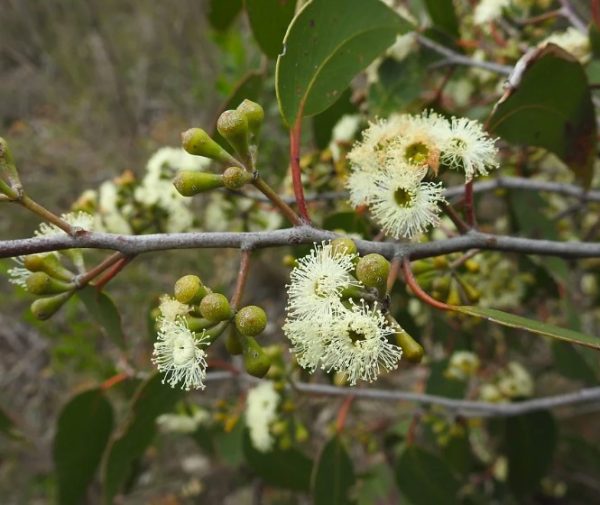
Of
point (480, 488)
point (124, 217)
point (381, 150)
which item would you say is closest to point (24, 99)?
point (124, 217)

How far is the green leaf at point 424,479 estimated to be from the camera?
163 centimetres

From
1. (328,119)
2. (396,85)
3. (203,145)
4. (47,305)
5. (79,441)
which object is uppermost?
(396,85)

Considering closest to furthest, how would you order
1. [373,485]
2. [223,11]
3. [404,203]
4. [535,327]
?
[535,327] < [404,203] < [223,11] < [373,485]

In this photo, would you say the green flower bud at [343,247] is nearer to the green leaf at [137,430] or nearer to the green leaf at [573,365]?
the green leaf at [137,430]

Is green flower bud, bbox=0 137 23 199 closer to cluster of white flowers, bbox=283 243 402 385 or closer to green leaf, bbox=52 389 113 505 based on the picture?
cluster of white flowers, bbox=283 243 402 385

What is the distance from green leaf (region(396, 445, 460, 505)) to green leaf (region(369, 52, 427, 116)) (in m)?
0.92

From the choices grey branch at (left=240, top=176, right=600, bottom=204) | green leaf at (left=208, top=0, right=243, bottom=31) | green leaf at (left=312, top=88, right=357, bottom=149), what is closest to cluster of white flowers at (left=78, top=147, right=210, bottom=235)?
grey branch at (left=240, top=176, right=600, bottom=204)

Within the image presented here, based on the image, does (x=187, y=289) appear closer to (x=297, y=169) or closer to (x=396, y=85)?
(x=297, y=169)

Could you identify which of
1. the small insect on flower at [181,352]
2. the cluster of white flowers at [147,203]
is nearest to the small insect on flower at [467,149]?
the small insect on flower at [181,352]

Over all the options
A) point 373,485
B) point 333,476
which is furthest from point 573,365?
point 333,476

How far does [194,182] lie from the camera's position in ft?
2.90

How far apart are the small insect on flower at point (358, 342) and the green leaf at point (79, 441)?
3.03 feet

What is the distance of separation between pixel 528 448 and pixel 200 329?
1411 millimetres

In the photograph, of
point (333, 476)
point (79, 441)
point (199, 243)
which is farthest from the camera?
point (79, 441)
